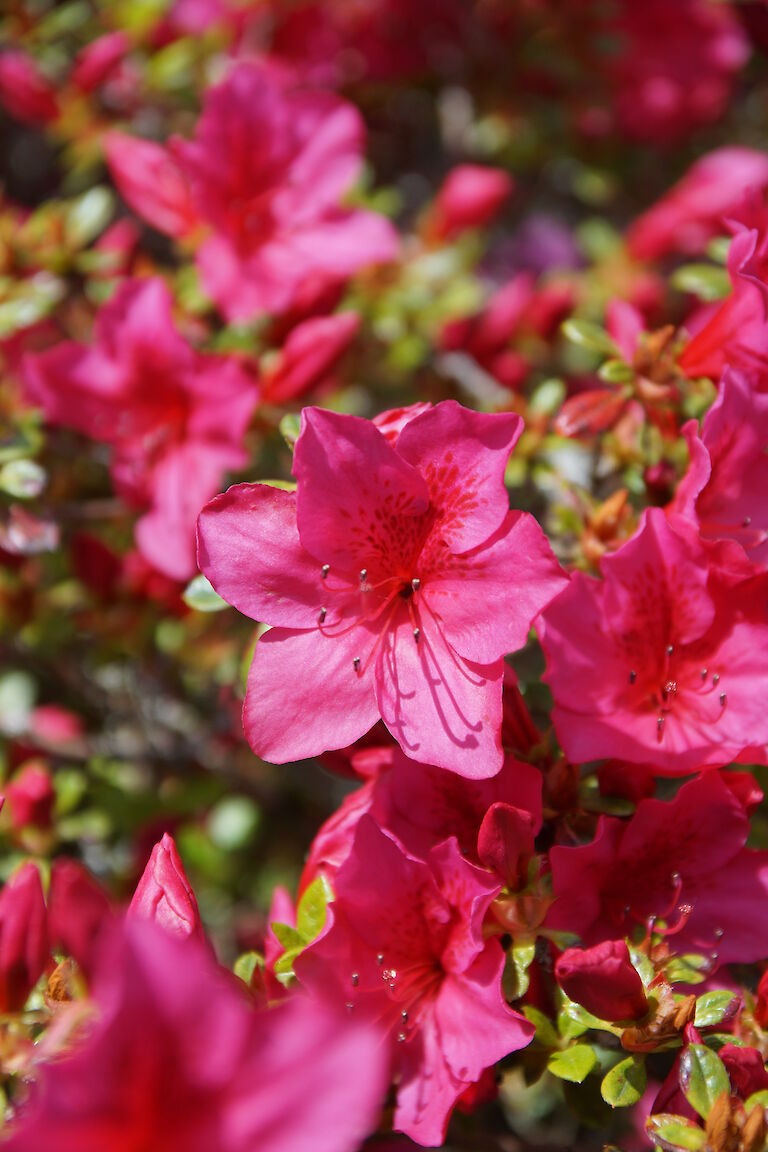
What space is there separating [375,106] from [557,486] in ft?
5.24

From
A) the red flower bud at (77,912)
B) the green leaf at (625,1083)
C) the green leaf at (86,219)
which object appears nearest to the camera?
the red flower bud at (77,912)

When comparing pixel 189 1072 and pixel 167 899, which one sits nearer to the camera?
pixel 189 1072

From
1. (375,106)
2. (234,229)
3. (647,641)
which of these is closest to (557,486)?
(647,641)

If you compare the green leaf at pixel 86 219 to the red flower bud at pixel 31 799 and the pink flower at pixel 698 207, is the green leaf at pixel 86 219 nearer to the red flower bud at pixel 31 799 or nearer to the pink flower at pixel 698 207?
the red flower bud at pixel 31 799

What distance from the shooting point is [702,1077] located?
0.94 meters

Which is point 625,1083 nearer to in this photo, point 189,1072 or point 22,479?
point 189,1072

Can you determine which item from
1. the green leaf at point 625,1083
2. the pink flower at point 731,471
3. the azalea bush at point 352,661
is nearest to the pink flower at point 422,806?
the azalea bush at point 352,661

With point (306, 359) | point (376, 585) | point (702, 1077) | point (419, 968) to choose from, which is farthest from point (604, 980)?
point (306, 359)

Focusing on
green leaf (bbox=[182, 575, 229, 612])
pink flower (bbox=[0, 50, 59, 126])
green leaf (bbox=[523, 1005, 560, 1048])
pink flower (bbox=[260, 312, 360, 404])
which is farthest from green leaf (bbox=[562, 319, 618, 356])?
pink flower (bbox=[0, 50, 59, 126])

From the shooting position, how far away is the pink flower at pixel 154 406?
1.44 meters

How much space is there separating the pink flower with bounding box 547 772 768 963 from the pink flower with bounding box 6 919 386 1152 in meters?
0.44

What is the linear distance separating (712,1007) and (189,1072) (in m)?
0.57

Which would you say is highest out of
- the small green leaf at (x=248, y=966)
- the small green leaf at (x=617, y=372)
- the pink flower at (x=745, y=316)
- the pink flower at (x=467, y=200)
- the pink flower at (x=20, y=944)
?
the pink flower at (x=745, y=316)

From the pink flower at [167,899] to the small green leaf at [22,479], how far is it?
60 cm
